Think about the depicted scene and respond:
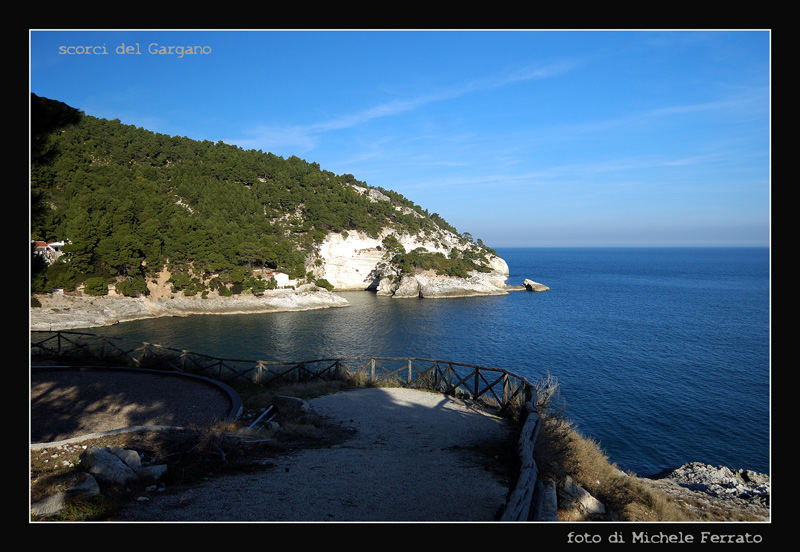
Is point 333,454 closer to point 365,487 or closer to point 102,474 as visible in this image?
point 365,487

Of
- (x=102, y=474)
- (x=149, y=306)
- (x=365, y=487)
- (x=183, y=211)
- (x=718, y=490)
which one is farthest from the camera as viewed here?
(x=183, y=211)

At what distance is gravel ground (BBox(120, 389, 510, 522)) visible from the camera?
4.79 metres

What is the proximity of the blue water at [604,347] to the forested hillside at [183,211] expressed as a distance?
811 centimetres

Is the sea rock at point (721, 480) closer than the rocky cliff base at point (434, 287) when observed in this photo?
Yes

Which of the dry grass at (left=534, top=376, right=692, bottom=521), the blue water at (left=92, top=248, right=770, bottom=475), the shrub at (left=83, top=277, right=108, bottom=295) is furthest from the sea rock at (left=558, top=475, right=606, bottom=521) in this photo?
the shrub at (left=83, top=277, right=108, bottom=295)

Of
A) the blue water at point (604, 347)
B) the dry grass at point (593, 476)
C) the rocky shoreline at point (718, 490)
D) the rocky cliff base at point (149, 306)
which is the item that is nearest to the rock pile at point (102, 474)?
the dry grass at point (593, 476)

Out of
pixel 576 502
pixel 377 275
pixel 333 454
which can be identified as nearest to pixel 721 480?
pixel 576 502

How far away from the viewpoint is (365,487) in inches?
222

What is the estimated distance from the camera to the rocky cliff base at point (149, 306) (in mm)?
36062

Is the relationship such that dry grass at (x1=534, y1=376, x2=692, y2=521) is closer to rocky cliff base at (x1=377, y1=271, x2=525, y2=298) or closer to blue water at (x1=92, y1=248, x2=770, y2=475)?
blue water at (x1=92, y1=248, x2=770, y2=475)

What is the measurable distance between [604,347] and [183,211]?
163ft

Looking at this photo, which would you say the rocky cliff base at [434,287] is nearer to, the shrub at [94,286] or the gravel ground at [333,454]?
the shrub at [94,286]

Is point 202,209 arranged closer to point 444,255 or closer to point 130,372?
point 444,255

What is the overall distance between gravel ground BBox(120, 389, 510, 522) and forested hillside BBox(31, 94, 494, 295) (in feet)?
81.1
